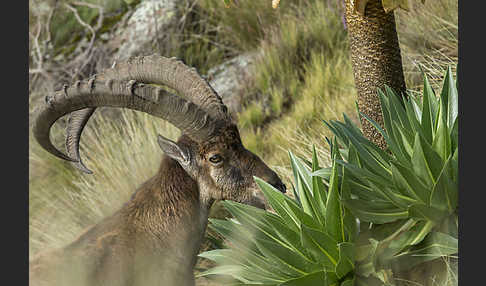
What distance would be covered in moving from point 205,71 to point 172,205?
2258 millimetres

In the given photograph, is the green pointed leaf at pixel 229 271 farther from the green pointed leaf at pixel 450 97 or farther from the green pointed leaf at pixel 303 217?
the green pointed leaf at pixel 450 97

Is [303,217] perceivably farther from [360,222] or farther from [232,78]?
[232,78]

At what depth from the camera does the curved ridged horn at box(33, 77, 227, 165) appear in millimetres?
3791

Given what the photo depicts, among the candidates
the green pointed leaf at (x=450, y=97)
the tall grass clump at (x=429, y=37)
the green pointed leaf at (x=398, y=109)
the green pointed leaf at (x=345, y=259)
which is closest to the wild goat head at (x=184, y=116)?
the green pointed leaf at (x=345, y=259)

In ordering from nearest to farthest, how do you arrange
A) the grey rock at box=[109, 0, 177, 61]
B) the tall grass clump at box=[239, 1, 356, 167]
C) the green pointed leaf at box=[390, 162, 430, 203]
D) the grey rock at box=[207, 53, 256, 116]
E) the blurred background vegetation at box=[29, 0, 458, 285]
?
the green pointed leaf at box=[390, 162, 430, 203] → the blurred background vegetation at box=[29, 0, 458, 285] → the tall grass clump at box=[239, 1, 356, 167] → the grey rock at box=[207, 53, 256, 116] → the grey rock at box=[109, 0, 177, 61]

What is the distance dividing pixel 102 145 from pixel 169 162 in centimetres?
194

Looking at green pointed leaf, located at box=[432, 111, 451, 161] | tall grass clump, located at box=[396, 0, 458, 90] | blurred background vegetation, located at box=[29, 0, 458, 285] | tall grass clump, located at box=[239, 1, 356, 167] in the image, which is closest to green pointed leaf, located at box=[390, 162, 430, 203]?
green pointed leaf, located at box=[432, 111, 451, 161]

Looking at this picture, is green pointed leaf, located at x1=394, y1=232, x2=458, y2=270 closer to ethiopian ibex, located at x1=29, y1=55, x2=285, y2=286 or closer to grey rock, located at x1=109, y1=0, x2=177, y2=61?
ethiopian ibex, located at x1=29, y1=55, x2=285, y2=286

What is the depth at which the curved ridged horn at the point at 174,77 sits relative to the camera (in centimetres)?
417

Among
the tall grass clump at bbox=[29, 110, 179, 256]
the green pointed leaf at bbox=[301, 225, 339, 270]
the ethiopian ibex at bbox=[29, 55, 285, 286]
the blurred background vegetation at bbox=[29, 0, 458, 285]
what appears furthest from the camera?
the blurred background vegetation at bbox=[29, 0, 458, 285]

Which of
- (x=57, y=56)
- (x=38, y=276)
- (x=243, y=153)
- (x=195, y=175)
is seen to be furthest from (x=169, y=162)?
(x=57, y=56)

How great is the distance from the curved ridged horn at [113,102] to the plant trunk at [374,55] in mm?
1241

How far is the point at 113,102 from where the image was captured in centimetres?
384

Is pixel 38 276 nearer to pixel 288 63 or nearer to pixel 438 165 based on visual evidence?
pixel 438 165
